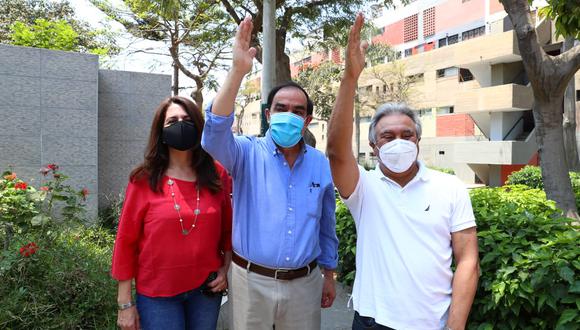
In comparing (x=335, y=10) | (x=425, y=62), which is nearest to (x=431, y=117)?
(x=425, y=62)

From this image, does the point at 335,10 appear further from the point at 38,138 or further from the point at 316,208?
the point at 316,208

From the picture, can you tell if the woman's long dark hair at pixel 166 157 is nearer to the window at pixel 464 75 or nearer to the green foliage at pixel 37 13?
the green foliage at pixel 37 13

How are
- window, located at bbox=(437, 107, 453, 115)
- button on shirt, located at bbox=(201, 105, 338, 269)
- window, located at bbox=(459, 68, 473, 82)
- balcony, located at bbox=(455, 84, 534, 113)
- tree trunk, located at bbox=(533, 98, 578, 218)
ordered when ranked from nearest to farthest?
1. button on shirt, located at bbox=(201, 105, 338, 269)
2. tree trunk, located at bbox=(533, 98, 578, 218)
3. balcony, located at bbox=(455, 84, 534, 113)
4. window, located at bbox=(459, 68, 473, 82)
5. window, located at bbox=(437, 107, 453, 115)

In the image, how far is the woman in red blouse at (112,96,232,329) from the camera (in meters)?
2.28

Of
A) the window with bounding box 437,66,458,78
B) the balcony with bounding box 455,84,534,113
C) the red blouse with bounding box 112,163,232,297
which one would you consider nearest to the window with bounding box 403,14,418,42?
the window with bounding box 437,66,458,78

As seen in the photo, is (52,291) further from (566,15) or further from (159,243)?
(566,15)

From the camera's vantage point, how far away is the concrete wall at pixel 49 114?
6.16m

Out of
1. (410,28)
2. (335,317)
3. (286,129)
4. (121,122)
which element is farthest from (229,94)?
(410,28)

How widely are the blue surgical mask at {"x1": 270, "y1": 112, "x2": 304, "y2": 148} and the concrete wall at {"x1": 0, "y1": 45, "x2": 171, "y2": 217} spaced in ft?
16.6

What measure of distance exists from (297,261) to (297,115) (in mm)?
764

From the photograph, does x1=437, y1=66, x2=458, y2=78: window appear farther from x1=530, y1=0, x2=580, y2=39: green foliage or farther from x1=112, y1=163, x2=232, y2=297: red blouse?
x1=112, y1=163, x2=232, y2=297: red blouse

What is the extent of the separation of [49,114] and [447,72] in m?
29.8

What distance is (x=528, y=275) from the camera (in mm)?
2773

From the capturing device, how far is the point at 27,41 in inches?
301
